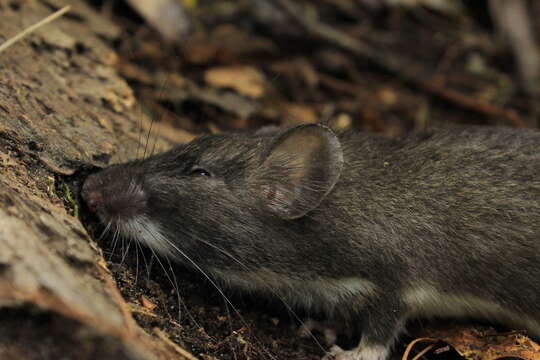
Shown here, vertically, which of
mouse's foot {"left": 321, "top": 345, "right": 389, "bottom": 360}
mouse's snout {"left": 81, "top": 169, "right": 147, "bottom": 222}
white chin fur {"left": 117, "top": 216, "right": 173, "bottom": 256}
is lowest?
mouse's foot {"left": 321, "top": 345, "right": 389, "bottom": 360}

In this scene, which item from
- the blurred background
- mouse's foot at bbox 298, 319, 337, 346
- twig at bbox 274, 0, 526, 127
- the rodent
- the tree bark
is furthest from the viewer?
twig at bbox 274, 0, 526, 127

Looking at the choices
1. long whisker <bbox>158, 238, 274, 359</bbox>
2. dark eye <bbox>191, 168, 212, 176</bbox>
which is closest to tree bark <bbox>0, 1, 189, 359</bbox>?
long whisker <bbox>158, 238, 274, 359</bbox>

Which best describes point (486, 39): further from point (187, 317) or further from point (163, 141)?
point (187, 317)

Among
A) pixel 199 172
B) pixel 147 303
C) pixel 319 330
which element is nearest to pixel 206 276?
pixel 147 303

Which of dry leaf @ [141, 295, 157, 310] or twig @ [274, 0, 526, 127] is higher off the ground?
twig @ [274, 0, 526, 127]

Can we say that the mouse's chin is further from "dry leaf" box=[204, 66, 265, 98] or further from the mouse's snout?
"dry leaf" box=[204, 66, 265, 98]

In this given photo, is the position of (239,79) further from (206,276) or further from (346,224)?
(206,276)

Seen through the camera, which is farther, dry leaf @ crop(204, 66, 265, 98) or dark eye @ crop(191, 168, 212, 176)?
dry leaf @ crop(204, 66, 265, 98)

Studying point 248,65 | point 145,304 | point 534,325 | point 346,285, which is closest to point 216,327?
point 145,304
